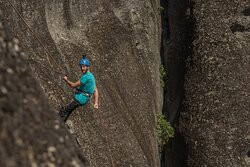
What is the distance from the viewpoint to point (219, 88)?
821 inches

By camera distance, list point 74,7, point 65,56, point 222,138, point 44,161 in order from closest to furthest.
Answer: point 44,161 → point 65,56 → point 74,7 → point 222,138

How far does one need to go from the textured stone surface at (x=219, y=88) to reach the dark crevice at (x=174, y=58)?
0.82 metres

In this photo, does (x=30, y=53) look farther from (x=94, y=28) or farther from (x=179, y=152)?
(x=179, y=152)

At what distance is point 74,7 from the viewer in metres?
17.8

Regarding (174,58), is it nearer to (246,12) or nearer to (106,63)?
(246,12)

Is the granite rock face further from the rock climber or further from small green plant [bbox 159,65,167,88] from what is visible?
the rock climber

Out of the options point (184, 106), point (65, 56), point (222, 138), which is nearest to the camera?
point (65, 56)

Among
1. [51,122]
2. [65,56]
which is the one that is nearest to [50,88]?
[65,56]

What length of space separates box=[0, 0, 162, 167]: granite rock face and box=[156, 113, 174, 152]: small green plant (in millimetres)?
679

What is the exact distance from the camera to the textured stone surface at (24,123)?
445cm

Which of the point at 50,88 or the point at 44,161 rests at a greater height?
the point at 44,161

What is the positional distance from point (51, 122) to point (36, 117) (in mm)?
224

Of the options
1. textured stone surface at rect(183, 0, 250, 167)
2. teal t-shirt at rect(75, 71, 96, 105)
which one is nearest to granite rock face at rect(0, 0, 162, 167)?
teal t-shirt at rect(75, 71, 96, 105)

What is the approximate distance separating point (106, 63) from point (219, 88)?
6327mm
